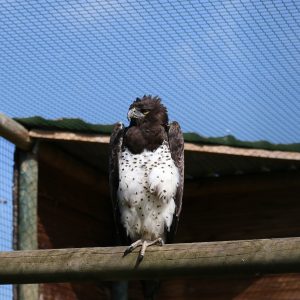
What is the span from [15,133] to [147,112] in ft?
2.58

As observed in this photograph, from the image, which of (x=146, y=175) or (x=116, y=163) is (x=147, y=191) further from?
(x=116, y=163)

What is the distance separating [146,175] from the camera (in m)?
4.76

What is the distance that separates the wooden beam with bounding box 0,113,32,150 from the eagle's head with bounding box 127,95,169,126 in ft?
2.13

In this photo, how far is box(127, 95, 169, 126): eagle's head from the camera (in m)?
5.06

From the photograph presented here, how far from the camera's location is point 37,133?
5266 mm

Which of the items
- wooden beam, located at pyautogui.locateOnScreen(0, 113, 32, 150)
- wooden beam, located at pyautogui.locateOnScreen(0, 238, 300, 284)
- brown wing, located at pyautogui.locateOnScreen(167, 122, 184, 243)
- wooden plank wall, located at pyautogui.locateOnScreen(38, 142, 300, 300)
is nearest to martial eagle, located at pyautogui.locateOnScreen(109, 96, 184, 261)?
brown wing, located at pyautogui.locateOnScreen(167, 122, 184, 243)

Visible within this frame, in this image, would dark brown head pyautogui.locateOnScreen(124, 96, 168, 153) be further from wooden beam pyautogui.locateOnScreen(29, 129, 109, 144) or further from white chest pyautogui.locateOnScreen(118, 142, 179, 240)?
wooden beam pyautogui.locateOnScreen(29, 129, 109, 144)

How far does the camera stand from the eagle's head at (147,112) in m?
5.06

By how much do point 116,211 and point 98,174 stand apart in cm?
124

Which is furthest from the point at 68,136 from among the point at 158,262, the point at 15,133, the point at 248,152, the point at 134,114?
the point at 158,262

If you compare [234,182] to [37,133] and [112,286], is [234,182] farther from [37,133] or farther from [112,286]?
[37,133]

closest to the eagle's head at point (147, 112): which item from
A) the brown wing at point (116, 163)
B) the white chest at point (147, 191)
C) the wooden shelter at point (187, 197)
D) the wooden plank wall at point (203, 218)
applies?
the brown wing at point (116, 163)

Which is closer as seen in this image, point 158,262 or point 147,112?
point 158,262

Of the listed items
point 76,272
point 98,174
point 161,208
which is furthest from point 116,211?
point 76,272
